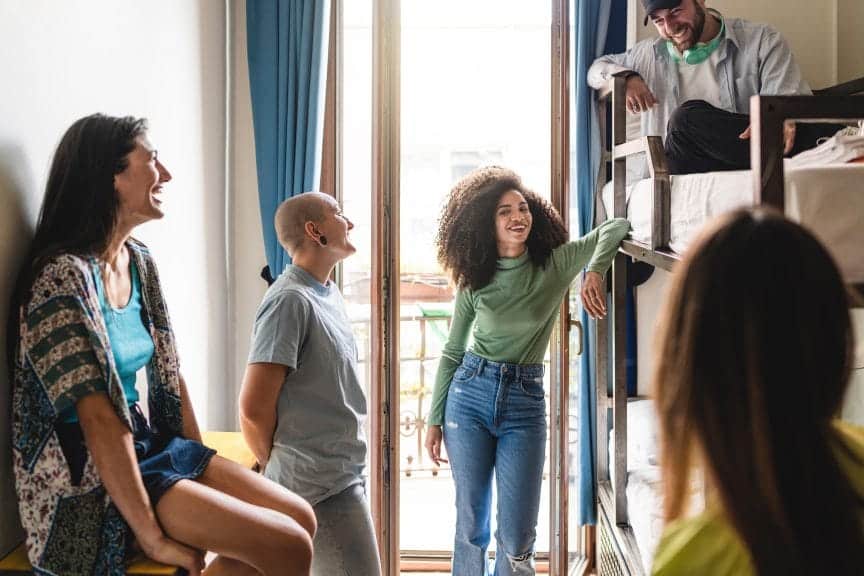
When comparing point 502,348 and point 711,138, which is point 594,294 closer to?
point 502,348

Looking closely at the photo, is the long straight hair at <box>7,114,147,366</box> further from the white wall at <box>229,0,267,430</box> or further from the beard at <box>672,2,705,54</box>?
the beard at <box>672,2,705,54</box>

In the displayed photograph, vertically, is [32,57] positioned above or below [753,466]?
above

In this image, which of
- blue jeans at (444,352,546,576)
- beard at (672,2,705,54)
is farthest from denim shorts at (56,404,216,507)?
beard at (672,2,705,54)

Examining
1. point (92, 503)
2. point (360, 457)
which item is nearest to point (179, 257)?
point (360, 457)

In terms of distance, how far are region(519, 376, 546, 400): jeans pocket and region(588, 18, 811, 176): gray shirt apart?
3.29ft

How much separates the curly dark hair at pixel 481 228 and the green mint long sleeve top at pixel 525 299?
0.13 ft

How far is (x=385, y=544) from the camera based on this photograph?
10.5 ft

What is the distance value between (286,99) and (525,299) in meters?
1.23

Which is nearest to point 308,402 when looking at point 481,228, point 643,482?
point 481,228

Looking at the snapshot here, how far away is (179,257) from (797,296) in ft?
7.27

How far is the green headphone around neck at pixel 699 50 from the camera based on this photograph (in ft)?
8.65

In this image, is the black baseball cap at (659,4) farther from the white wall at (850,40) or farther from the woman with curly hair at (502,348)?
the white wall at (850,40)

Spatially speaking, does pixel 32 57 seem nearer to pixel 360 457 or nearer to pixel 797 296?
pixel 360 457

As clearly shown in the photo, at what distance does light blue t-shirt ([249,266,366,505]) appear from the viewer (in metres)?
2.08
